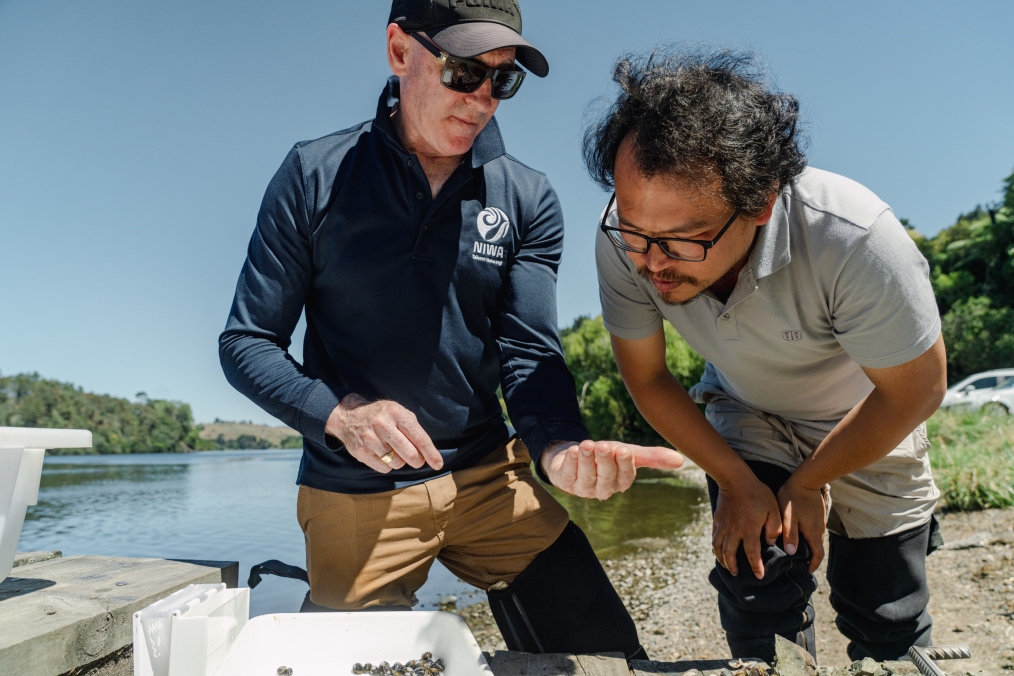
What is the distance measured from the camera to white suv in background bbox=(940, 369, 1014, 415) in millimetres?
15390

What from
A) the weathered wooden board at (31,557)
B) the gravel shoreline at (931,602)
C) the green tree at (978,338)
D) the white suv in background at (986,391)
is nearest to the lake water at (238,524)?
the gravel shoreline at (931,602)

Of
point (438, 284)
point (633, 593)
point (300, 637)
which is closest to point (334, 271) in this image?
point (438, 284)

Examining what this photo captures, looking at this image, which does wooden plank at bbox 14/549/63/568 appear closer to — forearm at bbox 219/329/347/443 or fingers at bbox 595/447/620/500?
forearm at bbox 219/329/347/443

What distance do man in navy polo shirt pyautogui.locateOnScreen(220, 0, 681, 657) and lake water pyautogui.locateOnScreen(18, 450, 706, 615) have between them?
296 centimetres

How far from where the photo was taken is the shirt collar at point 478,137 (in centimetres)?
241

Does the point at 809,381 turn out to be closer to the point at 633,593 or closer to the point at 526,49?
the point at 526,49

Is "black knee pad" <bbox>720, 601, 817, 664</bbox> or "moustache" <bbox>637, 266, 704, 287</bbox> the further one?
"black knee pad" <bbox>720, 601, 817, 664</bbox>

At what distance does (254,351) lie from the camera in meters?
2.12

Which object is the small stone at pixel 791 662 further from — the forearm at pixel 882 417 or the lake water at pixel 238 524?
the lake water at pixel 238 524

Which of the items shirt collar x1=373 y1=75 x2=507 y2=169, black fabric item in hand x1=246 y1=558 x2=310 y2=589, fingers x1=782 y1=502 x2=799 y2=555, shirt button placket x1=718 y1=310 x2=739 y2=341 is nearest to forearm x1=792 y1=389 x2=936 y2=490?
fingers x1=782 y1=502 x2=799 y2=555

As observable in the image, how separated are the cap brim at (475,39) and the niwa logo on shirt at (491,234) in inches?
20.8

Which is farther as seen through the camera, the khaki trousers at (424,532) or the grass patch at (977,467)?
the grass patch at (977,467)

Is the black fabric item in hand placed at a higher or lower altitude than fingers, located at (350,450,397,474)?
lower

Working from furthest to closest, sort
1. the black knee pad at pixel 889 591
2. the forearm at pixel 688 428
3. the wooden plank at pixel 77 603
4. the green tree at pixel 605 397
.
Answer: the green tree at pixel 605 397 → the black knee pad at pixel 889 591 → the forearm at pixel 688 428 → the wooden plank at pixel 77 603
